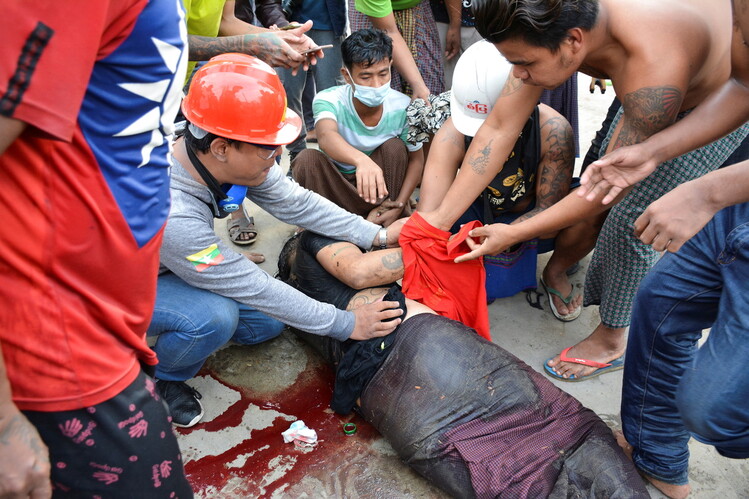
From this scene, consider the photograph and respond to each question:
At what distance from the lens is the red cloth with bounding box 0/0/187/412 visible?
0.85 meters

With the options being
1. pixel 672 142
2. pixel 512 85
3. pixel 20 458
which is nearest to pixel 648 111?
pixel 672 142

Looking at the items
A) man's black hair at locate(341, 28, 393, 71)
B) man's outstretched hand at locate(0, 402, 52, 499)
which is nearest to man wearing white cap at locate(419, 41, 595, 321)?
man's black hair at locate(341, 28, 393, 71)

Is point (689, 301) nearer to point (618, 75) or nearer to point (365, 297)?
point (618, 75)

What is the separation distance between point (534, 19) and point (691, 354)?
48.8 inches

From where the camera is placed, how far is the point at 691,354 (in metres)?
1.92

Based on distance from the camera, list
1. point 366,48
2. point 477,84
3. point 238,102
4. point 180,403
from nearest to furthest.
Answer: point 238,102 → point 180,403 → point 477,84 → point 366,48

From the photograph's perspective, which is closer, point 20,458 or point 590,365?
point 20,458

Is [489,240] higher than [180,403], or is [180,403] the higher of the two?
[489,240]

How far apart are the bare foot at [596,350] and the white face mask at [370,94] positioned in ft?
5.62

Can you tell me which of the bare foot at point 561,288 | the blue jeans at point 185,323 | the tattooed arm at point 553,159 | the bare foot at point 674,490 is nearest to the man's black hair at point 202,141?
the blue jeans at point 185,323

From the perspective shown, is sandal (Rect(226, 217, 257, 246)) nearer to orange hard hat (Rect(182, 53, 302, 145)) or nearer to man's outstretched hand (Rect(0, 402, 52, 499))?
orange hard hat (Rect(182, 53, 302, 145))

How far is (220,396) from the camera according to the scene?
2.49 meters

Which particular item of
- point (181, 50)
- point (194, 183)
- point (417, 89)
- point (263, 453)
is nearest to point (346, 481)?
point (263, 453)

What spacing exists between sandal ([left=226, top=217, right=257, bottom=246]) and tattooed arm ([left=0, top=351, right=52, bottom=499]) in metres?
2.55
